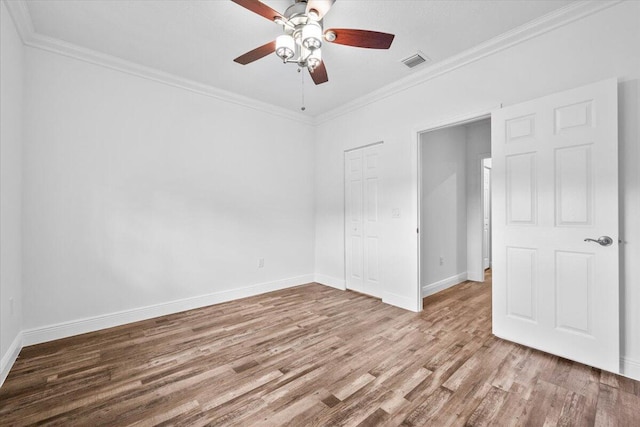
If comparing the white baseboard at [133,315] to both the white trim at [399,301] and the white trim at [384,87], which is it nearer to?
the white trim at [399,301]

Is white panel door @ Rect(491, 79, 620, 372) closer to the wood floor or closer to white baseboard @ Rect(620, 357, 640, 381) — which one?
white baseboard @ Rect(620, 357, 640, 381)

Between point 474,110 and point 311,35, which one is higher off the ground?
point 311,35

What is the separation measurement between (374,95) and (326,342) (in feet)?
10.5

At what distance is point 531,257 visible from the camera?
249 centimetres

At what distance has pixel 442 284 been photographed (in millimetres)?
4352

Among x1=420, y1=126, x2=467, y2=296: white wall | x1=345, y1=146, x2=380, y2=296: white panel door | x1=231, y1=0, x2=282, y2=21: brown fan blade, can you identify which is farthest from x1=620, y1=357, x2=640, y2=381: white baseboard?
x1=231, y1=0, x2=282, y2=21: brown fan blade

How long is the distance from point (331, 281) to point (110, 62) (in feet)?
13.2

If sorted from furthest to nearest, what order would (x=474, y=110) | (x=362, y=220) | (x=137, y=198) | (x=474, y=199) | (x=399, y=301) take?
1. (x=474, y=199)
2. (x=362, y=220)
3. (x=399, y=301)
4. (x=137, y=198)
5. (x=474, y=110)

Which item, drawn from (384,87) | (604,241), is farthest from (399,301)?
(384,87)

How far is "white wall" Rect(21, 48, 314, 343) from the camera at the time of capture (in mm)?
2664

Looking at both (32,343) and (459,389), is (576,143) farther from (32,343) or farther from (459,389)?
(32,343)

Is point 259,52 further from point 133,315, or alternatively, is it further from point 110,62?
point 133,315

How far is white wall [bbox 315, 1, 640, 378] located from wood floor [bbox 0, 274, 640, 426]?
66 centimetres

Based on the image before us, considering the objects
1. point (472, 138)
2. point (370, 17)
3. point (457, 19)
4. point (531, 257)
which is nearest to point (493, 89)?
point (457, 19)
